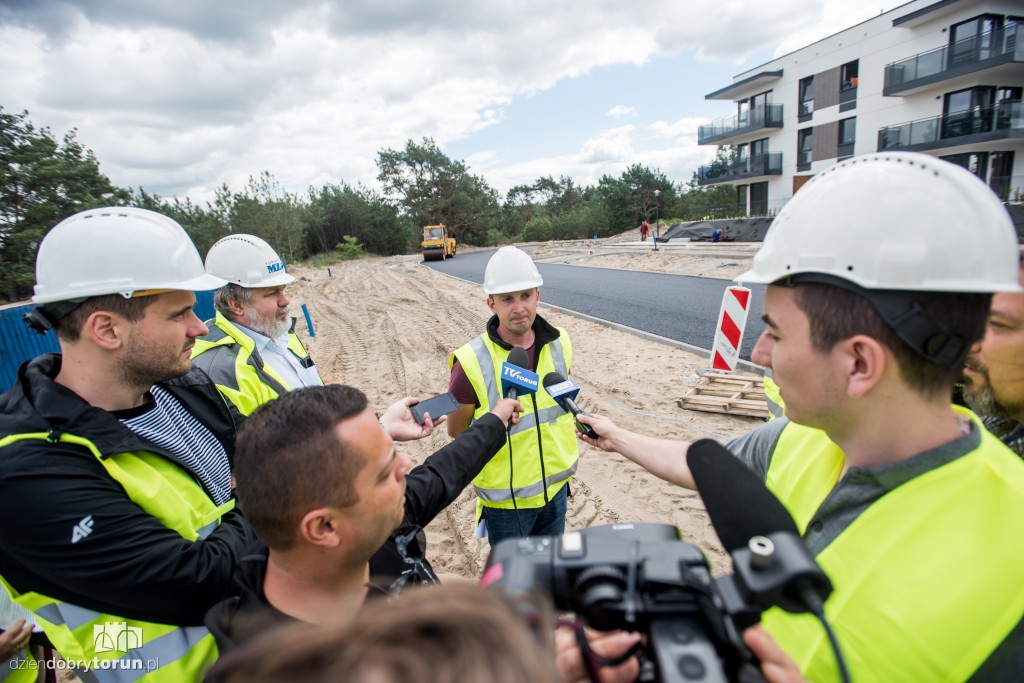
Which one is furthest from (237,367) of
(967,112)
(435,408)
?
(967,112)

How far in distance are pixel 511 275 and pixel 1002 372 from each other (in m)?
2.35

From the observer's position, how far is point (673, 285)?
15.0 metres

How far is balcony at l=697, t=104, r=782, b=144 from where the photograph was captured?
30.5m

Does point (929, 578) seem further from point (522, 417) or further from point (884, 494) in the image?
point (522, 417)

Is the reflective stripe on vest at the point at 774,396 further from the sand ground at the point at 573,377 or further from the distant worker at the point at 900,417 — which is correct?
the distant worker at the point at 900,417

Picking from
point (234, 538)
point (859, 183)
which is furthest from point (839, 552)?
point (234, 538)

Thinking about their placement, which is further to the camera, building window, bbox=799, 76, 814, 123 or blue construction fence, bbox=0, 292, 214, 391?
building window, bbox=799, 76, 814, 123

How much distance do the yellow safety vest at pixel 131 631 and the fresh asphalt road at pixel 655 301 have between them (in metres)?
7.84

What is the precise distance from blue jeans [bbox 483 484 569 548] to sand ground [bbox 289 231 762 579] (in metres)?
0.97

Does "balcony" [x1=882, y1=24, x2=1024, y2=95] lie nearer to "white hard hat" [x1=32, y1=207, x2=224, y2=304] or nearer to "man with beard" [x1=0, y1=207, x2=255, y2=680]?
"white hard hat" [x1=32, y1=207, x2=224, y2=304]

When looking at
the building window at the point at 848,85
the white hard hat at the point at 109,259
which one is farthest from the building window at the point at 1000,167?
the white hard hat at the point at 109,259

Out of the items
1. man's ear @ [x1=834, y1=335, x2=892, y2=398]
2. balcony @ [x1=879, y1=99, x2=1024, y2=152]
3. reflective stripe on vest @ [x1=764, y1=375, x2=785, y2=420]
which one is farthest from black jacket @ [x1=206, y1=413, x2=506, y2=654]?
balcony @ [x1=879, y1=99, x2=1024, y2=152]

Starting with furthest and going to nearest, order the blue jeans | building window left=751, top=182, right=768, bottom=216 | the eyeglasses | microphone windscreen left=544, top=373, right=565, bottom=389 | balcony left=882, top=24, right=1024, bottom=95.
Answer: building window left=751, top=182, right=768, bottom=216 → balcony left=882, top=24, right=1024, bottom=95 → the blue jeans → microphone windscreen left=544, top=373, right=565, bottom=389 → the eyeglasses

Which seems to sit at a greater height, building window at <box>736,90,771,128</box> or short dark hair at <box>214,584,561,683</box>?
building window at <box>736,90,771,128</box>
